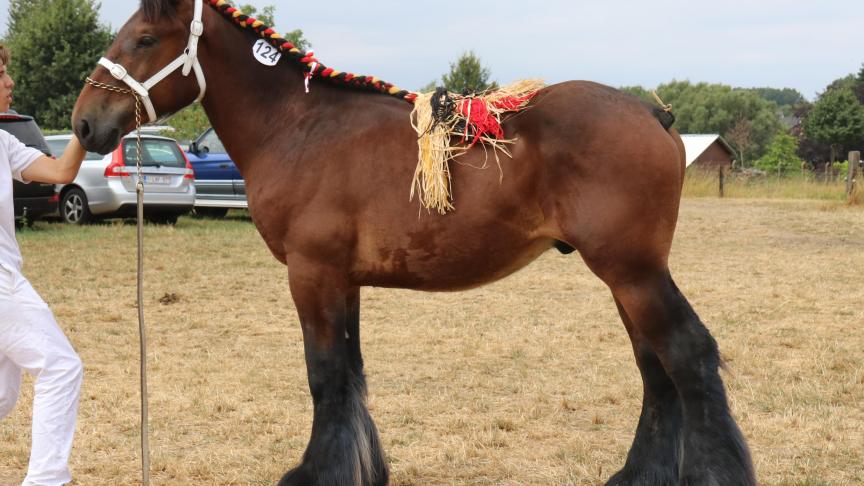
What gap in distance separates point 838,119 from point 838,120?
0.17 ft

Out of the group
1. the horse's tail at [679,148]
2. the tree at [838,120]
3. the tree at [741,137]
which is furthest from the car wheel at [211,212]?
the tree at [741,137]

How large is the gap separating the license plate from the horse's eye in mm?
11458

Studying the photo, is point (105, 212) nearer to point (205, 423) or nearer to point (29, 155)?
point (205, 423)

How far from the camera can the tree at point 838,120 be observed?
42.7 meters

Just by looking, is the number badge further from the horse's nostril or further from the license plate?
the license plate

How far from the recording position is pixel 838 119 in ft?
141

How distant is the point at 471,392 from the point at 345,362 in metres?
2.14

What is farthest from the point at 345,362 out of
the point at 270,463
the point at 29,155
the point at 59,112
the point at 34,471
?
the point at 59,112

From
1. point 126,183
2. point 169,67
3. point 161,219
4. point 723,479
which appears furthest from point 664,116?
point 161,219

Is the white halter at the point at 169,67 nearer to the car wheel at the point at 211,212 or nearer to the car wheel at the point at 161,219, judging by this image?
the car wheel at the point at 161,219

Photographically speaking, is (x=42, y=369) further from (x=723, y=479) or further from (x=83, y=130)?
(x=723, y=479)

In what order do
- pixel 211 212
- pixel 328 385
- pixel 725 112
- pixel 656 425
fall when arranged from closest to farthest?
pixel 328 385, pixel 656 425, pixel 211 212, pixel 725 112

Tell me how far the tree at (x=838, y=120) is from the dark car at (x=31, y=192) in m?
39.6

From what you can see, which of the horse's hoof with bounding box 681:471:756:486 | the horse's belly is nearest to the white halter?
the horse's belly
